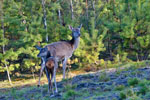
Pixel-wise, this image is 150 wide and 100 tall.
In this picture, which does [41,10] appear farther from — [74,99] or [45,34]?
[74,99]

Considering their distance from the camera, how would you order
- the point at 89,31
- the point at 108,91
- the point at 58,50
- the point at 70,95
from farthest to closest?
the point at 89,31
the point at 58,50
the point at 108,91
the point at 70,95

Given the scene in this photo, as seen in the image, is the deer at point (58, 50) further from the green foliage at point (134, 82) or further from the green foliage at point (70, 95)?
the green foliage at point (134, 82)

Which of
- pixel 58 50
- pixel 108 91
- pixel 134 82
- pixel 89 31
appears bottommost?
pixel 108 91

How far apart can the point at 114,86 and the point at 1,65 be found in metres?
13.1

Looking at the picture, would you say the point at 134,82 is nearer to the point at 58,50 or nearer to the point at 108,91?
the point at 108,91

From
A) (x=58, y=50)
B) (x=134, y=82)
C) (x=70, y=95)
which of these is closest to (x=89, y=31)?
(x=58, y=50)

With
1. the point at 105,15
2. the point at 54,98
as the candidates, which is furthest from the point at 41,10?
the point at 54,98

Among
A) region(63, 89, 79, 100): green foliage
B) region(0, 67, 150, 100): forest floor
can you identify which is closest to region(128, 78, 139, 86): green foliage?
region(0, 67, 150, 100): forest floor

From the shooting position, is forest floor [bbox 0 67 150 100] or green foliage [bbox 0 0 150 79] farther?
green foliage [bbox 0 0 150 79]

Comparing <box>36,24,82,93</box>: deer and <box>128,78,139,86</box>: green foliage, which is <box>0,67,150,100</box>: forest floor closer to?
<box>128,78,139,86</box>: green foliage

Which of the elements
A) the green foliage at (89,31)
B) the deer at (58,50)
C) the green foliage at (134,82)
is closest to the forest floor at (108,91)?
the green foliage at (134,82)

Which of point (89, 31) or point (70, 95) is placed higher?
point (89, 31)

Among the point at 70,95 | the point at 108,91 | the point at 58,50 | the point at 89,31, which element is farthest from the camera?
the point at 89,31

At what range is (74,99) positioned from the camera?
6824 mm
